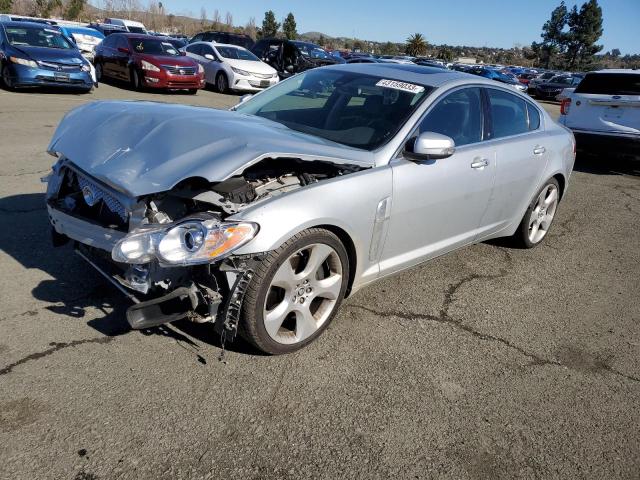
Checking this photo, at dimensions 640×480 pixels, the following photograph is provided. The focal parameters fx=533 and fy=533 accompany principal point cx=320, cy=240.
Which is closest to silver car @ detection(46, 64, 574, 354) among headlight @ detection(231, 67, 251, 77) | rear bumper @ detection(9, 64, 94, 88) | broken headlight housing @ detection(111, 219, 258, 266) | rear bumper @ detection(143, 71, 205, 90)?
broken headlight housing @ detection(111, 219, 258, 266)

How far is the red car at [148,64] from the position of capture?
1443 centimetres

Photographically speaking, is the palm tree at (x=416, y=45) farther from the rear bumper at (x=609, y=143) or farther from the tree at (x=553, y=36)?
the rear bumper at (x=609, y=143)

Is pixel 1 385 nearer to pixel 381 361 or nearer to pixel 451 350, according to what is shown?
pixel 381 361

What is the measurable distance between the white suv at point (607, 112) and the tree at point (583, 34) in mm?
69759

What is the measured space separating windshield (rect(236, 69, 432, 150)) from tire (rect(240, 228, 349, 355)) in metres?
0.84

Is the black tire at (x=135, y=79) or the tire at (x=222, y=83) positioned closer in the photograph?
the black tire at (x=135, y=79)

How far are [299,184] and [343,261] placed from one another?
544 millimetres

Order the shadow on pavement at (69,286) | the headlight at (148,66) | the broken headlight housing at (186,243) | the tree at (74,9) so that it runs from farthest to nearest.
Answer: the tree at (74,9) < the headlight at (148,66) < the shadow on pavement at (69,286) < the broken headlight housing at (186,243)

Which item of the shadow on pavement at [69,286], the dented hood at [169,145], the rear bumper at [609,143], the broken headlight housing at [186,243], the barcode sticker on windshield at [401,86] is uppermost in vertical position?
the barcode sticker on windshield at [401,86]

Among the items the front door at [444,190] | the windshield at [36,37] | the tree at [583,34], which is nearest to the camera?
the front door at [444,190]

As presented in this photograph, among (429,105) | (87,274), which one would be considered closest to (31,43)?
(87,274)

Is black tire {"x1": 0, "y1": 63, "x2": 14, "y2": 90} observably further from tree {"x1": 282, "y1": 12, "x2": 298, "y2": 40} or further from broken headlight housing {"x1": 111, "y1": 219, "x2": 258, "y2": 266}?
tree {"x1": 282, "y1": 12, "x2": 298, "y2": 40}

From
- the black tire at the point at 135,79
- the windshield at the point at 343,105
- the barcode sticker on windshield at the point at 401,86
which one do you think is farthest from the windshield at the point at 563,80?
the barcode sticker on windshield at the point at 401,86

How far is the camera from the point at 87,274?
3.81m
